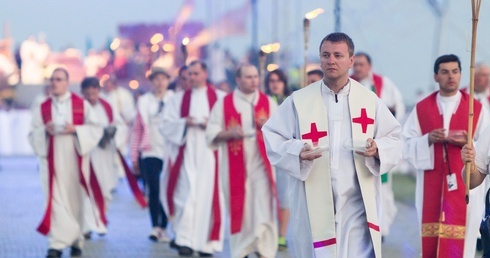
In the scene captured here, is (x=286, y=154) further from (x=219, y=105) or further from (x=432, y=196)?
→ (x=219, y=105)

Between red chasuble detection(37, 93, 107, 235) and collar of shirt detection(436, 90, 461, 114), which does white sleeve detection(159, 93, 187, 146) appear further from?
collar of shirt detection(436, 90, 461, 114)

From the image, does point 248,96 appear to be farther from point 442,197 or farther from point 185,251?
point 442,197

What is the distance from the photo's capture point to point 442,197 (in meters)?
11.1

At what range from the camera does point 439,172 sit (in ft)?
36.5

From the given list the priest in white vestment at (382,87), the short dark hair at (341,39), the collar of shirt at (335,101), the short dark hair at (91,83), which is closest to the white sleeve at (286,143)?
the collar of shirt at (335,101)

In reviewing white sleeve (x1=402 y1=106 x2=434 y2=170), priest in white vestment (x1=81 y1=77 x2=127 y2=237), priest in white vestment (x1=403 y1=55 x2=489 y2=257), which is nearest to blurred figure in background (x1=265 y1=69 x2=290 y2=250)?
priest in white vestment (x1=81 y1=77 x2=127 y2=237)

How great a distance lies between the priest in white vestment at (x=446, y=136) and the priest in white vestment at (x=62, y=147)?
3.98m

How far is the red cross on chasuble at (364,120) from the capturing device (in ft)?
27.9

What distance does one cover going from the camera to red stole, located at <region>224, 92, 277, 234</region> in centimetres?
1291

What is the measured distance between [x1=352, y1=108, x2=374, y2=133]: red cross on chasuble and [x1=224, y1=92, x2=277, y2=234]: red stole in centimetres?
435

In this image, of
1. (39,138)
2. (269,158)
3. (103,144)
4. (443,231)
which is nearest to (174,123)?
(39,138)

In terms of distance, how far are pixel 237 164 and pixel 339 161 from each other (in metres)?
4.53

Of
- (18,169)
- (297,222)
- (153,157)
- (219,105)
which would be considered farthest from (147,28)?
(297,222)

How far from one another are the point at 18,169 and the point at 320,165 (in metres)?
23.9
